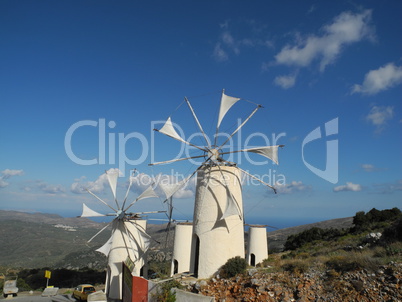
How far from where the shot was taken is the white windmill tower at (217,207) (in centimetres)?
1273

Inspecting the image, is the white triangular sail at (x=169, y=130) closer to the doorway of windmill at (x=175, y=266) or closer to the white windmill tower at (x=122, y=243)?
the white windmill tower at (x=122, y=243)

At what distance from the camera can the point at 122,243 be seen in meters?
17.1

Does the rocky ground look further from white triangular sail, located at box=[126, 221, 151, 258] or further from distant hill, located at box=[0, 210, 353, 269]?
distant hill, located at box=[0, 210, 353, 269]

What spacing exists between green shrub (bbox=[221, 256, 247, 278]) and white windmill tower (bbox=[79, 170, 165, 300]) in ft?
22.6

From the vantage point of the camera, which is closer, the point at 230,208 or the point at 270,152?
the point at 230,208

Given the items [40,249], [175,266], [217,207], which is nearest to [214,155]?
[217,207]

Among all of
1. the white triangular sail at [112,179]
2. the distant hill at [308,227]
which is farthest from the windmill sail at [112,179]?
the distant hill at [308,227]

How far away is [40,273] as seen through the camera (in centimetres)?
2931

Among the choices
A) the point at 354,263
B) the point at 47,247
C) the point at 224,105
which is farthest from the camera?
the point at 47,247

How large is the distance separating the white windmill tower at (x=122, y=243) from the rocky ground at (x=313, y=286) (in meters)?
7.09

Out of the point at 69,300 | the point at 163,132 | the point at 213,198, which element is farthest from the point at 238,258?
the point at 69,300

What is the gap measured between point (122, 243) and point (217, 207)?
7.40 metres

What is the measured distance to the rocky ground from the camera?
8.21 meters

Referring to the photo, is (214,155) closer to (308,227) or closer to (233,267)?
(233,267)
